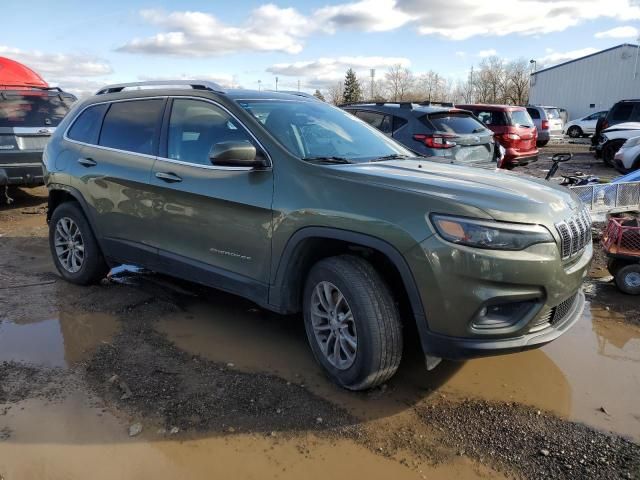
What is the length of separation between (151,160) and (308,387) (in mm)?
2154

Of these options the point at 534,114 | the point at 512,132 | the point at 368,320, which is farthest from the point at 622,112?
the point at 368,320

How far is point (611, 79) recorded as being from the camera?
39969mm

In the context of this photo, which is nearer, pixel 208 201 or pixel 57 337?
pixel 208 201

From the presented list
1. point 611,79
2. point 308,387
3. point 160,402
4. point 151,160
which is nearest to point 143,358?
point 160,402

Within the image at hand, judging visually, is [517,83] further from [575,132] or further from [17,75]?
[17,75]

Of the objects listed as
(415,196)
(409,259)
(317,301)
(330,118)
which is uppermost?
(330,118)

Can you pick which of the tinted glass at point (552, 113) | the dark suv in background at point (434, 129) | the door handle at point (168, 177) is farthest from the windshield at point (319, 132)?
the tinted glass at point (552, 113)

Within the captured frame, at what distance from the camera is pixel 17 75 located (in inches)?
448

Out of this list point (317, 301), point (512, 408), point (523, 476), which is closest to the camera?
point (523, 476)

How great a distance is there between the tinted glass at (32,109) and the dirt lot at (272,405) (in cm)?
503

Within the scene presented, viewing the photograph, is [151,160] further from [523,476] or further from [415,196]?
[523,476]

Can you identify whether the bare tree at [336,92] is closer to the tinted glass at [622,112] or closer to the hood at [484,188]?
the tinted glass at [622,112]

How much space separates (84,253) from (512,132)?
9954mm

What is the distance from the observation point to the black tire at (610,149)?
15.4 metres
